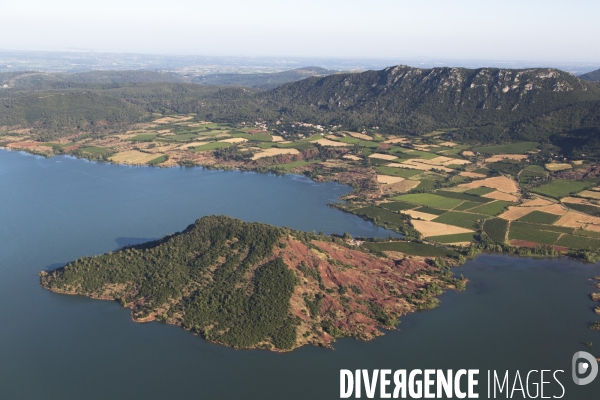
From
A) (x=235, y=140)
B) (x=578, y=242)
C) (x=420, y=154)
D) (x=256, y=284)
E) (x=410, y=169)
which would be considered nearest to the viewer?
(x=256, y=284)

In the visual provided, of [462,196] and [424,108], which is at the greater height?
[424,108]

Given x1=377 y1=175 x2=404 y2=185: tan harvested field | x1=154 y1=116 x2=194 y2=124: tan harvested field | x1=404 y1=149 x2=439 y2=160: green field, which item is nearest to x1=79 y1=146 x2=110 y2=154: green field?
x1=154 y1=116 x2=194 y2=124: tan harvested field

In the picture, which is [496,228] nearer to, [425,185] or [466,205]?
[466,205]

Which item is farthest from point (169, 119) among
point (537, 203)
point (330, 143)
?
point (537, 203)

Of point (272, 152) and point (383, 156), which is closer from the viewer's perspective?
point (383, 156)

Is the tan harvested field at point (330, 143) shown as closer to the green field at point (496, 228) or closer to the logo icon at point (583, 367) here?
the green field at point (496, 228)

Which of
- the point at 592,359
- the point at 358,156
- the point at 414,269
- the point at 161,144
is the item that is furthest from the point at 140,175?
the point at 592,359
